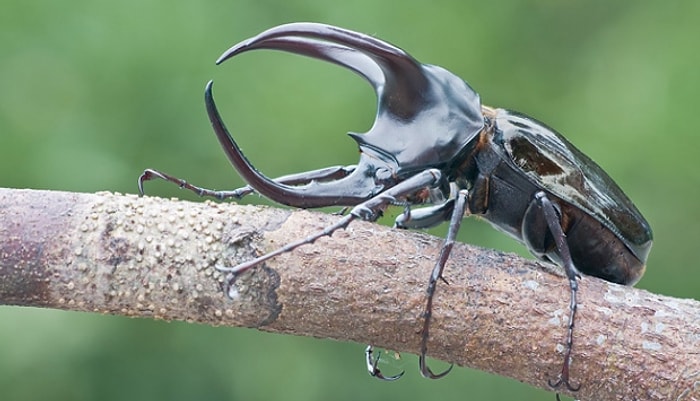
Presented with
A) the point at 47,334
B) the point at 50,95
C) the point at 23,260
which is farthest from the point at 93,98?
the point at 23,260

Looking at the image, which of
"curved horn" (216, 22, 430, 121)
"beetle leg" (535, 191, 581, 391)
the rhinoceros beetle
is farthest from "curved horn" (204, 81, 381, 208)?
"beetle leg" (535, 191, 581, 391)

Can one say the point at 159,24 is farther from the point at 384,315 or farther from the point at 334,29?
the point at 384,315

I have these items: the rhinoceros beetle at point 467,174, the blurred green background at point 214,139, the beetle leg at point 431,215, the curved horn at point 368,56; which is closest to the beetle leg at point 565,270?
the rhinoceros beetle at point 467,174

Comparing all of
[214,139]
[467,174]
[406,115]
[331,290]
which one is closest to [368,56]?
[406,115]

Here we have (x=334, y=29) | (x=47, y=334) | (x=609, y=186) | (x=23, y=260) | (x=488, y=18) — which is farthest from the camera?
(x=488, y=18)

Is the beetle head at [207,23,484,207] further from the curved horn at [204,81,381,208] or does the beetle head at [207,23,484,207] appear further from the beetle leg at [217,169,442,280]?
the beetle leg at [217,169,442,280]
